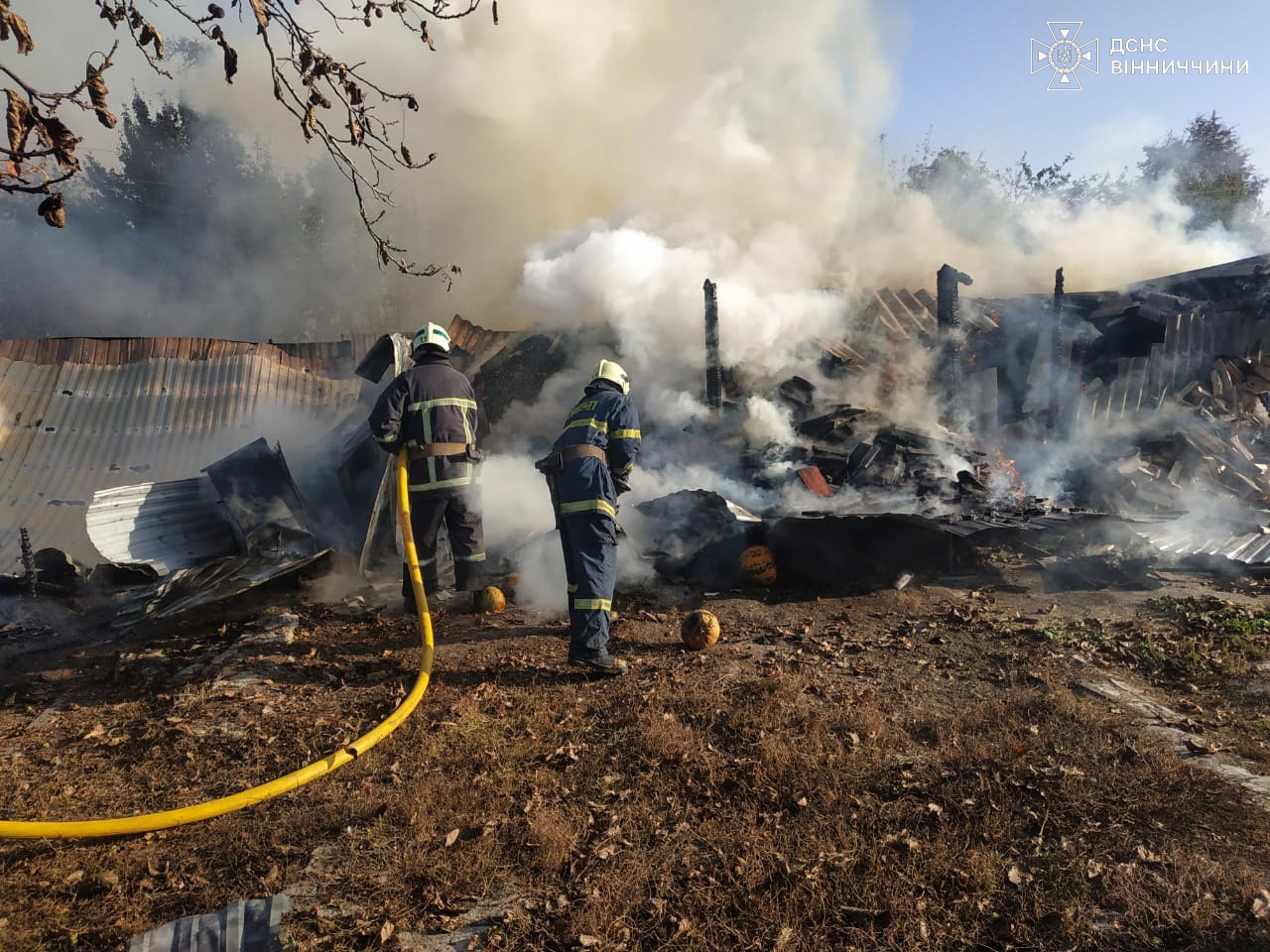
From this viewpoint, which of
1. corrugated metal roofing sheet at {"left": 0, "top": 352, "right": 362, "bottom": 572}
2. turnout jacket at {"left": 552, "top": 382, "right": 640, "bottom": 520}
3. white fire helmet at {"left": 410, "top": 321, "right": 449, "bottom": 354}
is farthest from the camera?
corrugated metal roofing sheet at {"left": 0, "top": 352, "right": 362, "bottom": 572}

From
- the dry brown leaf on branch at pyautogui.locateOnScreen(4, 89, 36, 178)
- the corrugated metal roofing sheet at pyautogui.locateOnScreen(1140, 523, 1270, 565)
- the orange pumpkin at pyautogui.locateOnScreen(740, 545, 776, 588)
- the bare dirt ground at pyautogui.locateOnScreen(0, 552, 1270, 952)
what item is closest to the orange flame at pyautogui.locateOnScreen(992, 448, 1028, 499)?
the corrugated metal roofing sheet at pyautogui.locateOnScreen(1140, 523, 1270, 565)

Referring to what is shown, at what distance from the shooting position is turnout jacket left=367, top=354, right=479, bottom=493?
5840 millimetres

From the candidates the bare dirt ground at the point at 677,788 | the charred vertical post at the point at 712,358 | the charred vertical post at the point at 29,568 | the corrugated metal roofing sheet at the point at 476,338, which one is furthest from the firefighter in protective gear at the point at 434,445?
the corrugated metal roofing sheet at the point at 476,338

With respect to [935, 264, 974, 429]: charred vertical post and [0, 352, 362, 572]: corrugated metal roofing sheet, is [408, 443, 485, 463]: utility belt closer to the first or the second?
[0, 352, 362, 572]: corrugated metal roofing sheet

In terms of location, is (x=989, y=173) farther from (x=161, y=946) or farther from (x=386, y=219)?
(x=161, y=946)

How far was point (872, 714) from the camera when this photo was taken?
4.10 meters

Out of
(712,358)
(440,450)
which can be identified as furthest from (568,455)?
(712,358)

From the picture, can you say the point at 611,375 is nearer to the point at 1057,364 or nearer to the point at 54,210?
the point at 54,210

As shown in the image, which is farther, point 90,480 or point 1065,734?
point 90,480

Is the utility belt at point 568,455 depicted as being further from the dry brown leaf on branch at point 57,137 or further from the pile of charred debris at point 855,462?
the dry brown leaf on branch at point 57,137

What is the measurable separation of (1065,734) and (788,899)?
211 cm

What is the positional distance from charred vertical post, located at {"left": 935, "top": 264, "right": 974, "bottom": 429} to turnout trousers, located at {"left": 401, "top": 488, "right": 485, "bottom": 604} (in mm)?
9023

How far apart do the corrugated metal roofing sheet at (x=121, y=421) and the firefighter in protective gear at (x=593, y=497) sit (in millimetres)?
6085

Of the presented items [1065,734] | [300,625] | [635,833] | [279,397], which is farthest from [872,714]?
[279,397]
